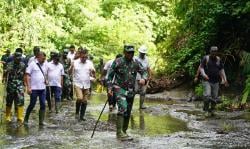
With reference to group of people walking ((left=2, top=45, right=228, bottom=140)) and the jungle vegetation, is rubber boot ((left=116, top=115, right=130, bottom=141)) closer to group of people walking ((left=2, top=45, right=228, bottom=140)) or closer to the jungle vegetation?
group of people walking ((left=2, top=45, right=228, bottom=140))

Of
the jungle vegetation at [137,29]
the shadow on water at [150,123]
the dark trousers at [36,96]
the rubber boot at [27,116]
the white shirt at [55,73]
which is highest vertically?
the jungle vegetation at [137,29]

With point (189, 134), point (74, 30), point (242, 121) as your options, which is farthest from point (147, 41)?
point (189, 134)

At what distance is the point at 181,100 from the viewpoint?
2288 cm

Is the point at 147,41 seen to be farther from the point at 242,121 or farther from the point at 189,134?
the point at 189,134

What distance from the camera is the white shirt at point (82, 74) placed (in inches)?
618

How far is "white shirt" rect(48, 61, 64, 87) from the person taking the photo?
17.6 m

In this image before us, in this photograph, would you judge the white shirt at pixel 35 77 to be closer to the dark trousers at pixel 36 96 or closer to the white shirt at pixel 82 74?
the dark trousers at pixel 36 96

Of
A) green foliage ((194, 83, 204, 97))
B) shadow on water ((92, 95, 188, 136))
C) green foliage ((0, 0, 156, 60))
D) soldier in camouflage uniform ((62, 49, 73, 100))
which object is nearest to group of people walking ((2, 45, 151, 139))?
shadow on water ((92, 95, 188, 136))

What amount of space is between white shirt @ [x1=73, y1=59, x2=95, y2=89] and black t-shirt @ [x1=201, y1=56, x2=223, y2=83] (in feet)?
10.8

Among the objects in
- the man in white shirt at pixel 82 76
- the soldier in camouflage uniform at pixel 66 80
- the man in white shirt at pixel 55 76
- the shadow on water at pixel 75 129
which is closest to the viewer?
the shadow on water at pixel 75 129

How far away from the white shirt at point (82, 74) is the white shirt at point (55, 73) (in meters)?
1.89

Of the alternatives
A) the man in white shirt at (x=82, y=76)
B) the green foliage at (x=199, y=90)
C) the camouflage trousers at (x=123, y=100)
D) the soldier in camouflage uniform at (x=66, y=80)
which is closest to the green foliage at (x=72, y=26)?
the soldier in camouflage uniform at (x=66, y=80)

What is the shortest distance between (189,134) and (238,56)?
1006cm

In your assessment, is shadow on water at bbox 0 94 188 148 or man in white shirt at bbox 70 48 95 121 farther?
man in white shirt at bbox 70 48 95 121
